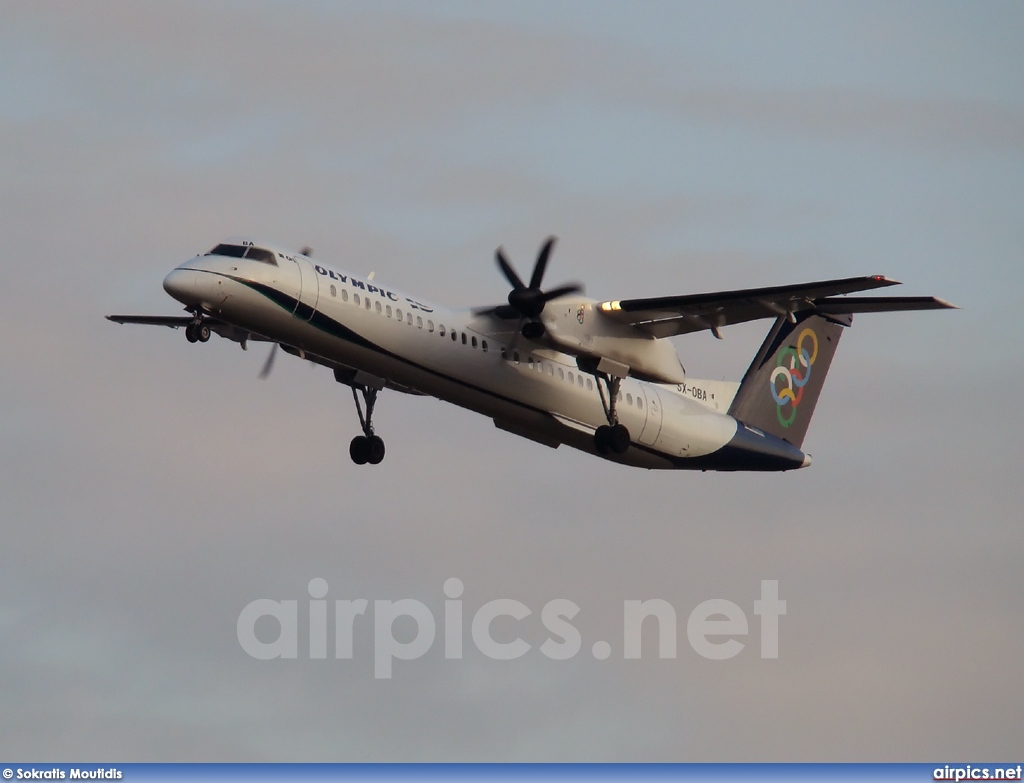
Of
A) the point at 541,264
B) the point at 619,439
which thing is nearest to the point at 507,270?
the point at 541,264

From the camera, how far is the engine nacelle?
3197cm

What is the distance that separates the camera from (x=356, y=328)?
2967 centimetres

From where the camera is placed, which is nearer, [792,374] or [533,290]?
[533,290]

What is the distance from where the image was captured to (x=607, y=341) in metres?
32.5

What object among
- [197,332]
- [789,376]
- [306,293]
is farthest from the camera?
[789,376]

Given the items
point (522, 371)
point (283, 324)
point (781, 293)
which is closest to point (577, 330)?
point (522, 371)

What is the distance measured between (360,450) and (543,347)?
475 centimetres

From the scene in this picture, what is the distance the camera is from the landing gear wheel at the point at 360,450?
34.2 meters

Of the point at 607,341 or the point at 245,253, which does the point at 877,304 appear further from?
the point at 245,253

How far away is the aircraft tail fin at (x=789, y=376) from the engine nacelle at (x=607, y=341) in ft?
11.3

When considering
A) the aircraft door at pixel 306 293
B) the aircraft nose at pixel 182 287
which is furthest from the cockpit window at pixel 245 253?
the aircraft nose at pixel 182 287

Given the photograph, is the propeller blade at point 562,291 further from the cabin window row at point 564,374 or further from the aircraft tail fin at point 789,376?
the aircraft tail fin at point 789,376

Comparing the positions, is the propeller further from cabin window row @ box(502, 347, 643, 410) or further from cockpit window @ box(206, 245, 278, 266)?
cockpit window @ box(206, 245, 278, 266)

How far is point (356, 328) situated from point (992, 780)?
1291cm
